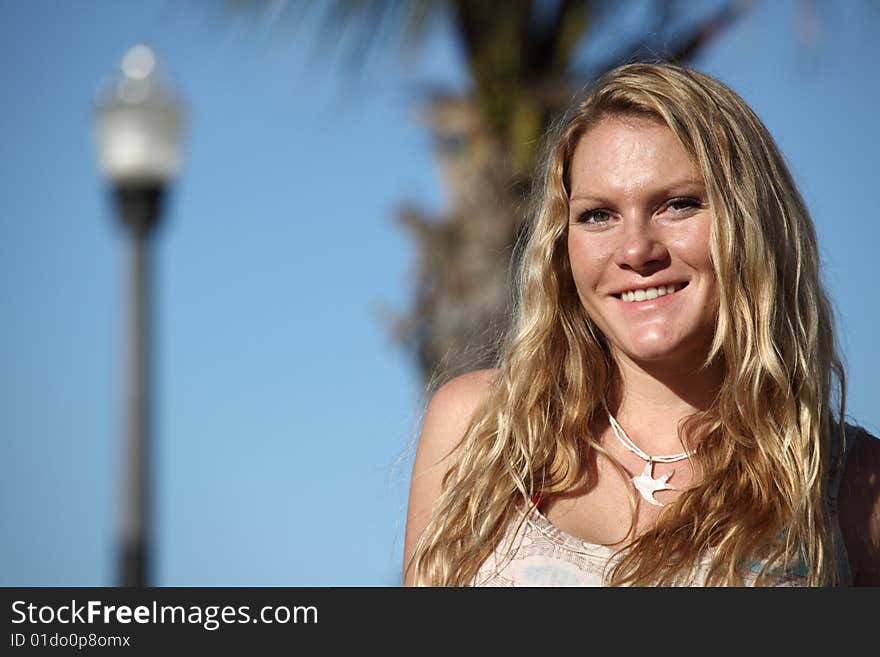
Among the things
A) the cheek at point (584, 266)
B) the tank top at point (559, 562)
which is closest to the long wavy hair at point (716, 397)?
the tank top at point (559, 562)

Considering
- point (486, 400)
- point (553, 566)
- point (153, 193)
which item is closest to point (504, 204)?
point (153, 193)

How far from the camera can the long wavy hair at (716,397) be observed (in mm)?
2824

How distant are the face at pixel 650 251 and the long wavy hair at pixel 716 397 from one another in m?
0.04

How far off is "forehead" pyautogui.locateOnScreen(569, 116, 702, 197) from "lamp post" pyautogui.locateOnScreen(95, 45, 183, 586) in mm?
3406

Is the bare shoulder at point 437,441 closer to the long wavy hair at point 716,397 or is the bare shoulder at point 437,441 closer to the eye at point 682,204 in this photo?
the long wavy hair at point 716,397

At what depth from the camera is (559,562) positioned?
2.81m

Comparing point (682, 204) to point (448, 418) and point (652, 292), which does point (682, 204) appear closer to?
point (652, 292)

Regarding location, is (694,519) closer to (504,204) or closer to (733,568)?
(733,568)

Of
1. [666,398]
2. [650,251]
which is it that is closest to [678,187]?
[650,251]

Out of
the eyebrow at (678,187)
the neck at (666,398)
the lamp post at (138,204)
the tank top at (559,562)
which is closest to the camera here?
the tank top at (559,562)

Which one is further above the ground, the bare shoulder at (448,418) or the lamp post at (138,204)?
the lamp post at (138,204)

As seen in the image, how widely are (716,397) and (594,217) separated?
48 cm

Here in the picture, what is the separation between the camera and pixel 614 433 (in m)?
3.08

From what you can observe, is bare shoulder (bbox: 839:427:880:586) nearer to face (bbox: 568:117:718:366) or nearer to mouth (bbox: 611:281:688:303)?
face (bbox: 568:117:718:366)
